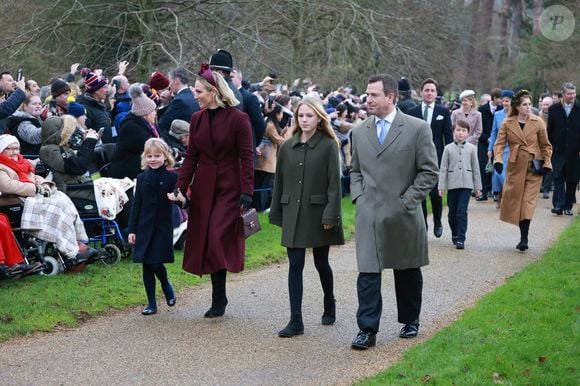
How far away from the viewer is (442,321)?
8875mm

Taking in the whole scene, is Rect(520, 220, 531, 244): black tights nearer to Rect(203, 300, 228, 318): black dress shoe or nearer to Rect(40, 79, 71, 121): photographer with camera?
Rect(203, 300, 228, 318): black dress shoe

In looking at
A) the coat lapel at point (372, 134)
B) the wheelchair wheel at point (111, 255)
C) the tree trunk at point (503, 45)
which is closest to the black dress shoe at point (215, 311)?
the coat lapel at point (372, 134)

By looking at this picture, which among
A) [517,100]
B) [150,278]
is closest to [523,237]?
[517,100]

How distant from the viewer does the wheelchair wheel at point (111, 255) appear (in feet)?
36.6

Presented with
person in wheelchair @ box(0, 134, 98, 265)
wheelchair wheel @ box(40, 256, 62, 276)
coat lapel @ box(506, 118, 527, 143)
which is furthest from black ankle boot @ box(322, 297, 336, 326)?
coat lapel @ box(506, 118, 527, 143)

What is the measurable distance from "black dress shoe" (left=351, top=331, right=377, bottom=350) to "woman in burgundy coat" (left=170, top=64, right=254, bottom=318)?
4.94ft

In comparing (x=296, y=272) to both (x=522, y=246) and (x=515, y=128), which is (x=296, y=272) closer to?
(x=522, y=246)

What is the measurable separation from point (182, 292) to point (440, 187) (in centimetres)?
466

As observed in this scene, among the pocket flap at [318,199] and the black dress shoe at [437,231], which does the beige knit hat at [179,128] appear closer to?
the black dress shoe at [437,231]

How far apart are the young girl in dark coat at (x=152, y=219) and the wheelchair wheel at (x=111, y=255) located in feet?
6.68

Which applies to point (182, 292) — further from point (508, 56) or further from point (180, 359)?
point (508, 56)

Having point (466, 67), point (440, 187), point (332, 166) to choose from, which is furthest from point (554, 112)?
point (466, 67)

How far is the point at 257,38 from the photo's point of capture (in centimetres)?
2028

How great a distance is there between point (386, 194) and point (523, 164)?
234 inches
